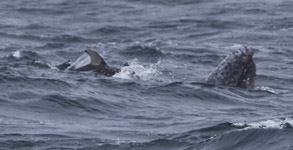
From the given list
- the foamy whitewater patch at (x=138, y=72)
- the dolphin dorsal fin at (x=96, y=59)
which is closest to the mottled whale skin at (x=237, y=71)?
the foamy whitewater patch at (x=138, y=72)

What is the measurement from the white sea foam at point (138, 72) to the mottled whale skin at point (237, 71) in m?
2.24

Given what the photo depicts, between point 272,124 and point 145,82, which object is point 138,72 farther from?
point 272,124

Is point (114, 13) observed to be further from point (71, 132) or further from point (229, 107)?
point (71, 132)

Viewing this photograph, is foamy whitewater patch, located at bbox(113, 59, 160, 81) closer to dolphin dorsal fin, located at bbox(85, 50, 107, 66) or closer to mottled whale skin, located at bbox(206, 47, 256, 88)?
dolphin dorsal fin, located at bbox(85, 50, 107, 66)

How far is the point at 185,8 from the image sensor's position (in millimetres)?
43406

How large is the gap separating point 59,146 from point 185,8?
2806 centimetres

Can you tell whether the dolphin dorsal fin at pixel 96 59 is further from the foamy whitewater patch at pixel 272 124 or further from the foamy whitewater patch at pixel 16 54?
the foamy whitewater patch at pixel 272 124

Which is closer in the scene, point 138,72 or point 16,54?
point 138,72

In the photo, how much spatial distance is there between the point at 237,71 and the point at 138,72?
339cm

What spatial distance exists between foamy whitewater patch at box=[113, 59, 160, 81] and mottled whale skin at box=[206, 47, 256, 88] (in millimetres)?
2231

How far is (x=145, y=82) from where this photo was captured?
926 inches

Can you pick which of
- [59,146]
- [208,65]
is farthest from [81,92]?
[208,65]

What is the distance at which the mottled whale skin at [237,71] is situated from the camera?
75.3 ft

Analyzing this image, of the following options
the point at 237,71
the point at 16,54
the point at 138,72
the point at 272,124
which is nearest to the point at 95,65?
the point at 138,72
